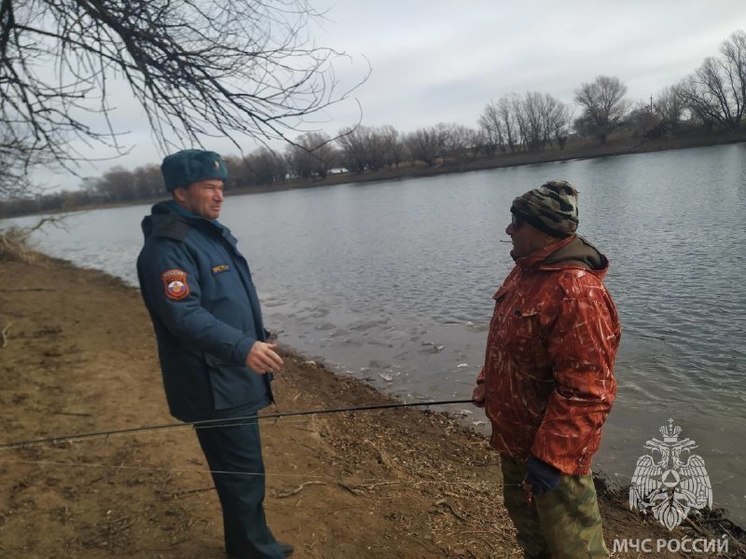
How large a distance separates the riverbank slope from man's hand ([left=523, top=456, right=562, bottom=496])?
1472 millimetres

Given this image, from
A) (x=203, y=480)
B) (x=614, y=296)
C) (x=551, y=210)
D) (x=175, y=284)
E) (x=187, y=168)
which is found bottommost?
(x=614, y=296)

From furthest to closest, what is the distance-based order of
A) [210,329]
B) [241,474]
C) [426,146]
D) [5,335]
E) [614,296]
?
[426,146] < [614,296] < [5,335] < [241,474] < [210,329]

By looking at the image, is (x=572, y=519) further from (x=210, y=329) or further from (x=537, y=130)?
(x=537, y=130)

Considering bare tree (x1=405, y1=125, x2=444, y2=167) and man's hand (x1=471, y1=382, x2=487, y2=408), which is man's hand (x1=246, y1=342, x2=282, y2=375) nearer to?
man's hand (x1=471, y1=382, x2=487, y2=408)

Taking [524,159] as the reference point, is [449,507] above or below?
below

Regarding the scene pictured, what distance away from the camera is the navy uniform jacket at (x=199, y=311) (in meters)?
2.18

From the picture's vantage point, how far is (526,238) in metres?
2.17

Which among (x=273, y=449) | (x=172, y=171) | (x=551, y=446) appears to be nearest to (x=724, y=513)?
(x=551, y=446)

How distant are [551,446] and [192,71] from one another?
364cm

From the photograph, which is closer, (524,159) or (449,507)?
(449,507)

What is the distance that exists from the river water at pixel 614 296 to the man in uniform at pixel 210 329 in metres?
3.77

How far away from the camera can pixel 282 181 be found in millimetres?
82938

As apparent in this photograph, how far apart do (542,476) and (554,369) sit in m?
0.42

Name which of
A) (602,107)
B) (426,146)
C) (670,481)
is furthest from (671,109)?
(670,481)
